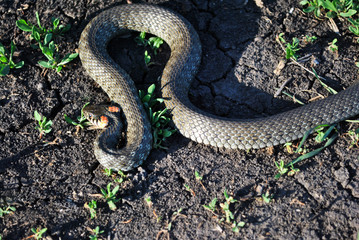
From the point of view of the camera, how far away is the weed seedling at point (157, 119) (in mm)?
5183

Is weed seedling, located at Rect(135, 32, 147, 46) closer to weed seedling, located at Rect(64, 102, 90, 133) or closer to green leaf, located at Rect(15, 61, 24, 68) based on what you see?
weed seedling, located at Rect(64, 102, 90, 133)

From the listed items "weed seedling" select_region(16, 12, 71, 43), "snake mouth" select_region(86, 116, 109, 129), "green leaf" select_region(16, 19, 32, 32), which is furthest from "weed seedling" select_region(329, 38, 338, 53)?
"green leaf" select_region(16, 19, 32, 32)

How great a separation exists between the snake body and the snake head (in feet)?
0.63

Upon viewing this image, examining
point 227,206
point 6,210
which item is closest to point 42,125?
point 6,210

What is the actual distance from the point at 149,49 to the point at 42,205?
10.1 ft

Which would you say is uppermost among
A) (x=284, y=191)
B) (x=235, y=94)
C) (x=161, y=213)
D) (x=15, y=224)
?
(x=235, y=94)

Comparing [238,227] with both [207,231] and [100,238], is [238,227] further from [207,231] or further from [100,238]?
[100,238]

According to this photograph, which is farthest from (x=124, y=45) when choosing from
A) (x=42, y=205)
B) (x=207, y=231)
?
(x=207, y=231)

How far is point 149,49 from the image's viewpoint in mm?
6207

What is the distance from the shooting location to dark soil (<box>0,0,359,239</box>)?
450 cm

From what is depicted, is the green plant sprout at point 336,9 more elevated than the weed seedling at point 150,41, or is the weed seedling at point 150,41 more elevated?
the green plant sprout at point 336,9

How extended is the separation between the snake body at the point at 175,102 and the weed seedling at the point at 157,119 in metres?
0.10

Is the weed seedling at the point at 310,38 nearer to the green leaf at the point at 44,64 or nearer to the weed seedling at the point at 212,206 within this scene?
the weed seedling at the point at 212,206

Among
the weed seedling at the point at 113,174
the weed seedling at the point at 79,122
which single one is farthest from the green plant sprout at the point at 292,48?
the weed seedling at the point at 79,122
